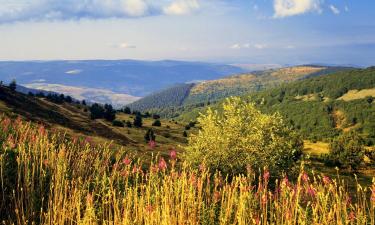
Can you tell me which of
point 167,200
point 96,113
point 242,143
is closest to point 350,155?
point 96,113

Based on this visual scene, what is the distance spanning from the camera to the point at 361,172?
95000mm

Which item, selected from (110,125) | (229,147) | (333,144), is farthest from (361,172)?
(229,147)

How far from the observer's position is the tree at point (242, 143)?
40312mm

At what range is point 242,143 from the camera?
1620 inches

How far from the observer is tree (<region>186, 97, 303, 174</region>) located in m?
40.3

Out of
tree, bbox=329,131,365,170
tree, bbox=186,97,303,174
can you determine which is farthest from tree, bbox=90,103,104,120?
tree, bbox=329,131,365,170

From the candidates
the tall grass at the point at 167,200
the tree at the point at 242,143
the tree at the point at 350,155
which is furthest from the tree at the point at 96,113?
the tall grass at the point at 167,200

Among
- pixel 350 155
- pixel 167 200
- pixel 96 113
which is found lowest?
pixel 350 155

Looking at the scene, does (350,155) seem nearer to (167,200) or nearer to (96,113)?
(96,113)

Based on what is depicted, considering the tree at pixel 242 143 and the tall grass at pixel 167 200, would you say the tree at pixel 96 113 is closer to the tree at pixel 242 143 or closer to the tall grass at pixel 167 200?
the tree at pixel 242 143

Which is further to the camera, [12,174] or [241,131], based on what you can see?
[241,131]

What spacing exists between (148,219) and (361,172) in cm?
9785

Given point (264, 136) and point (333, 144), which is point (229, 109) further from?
point (333, 144)

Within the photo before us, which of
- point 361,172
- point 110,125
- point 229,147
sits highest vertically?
point 229,147
